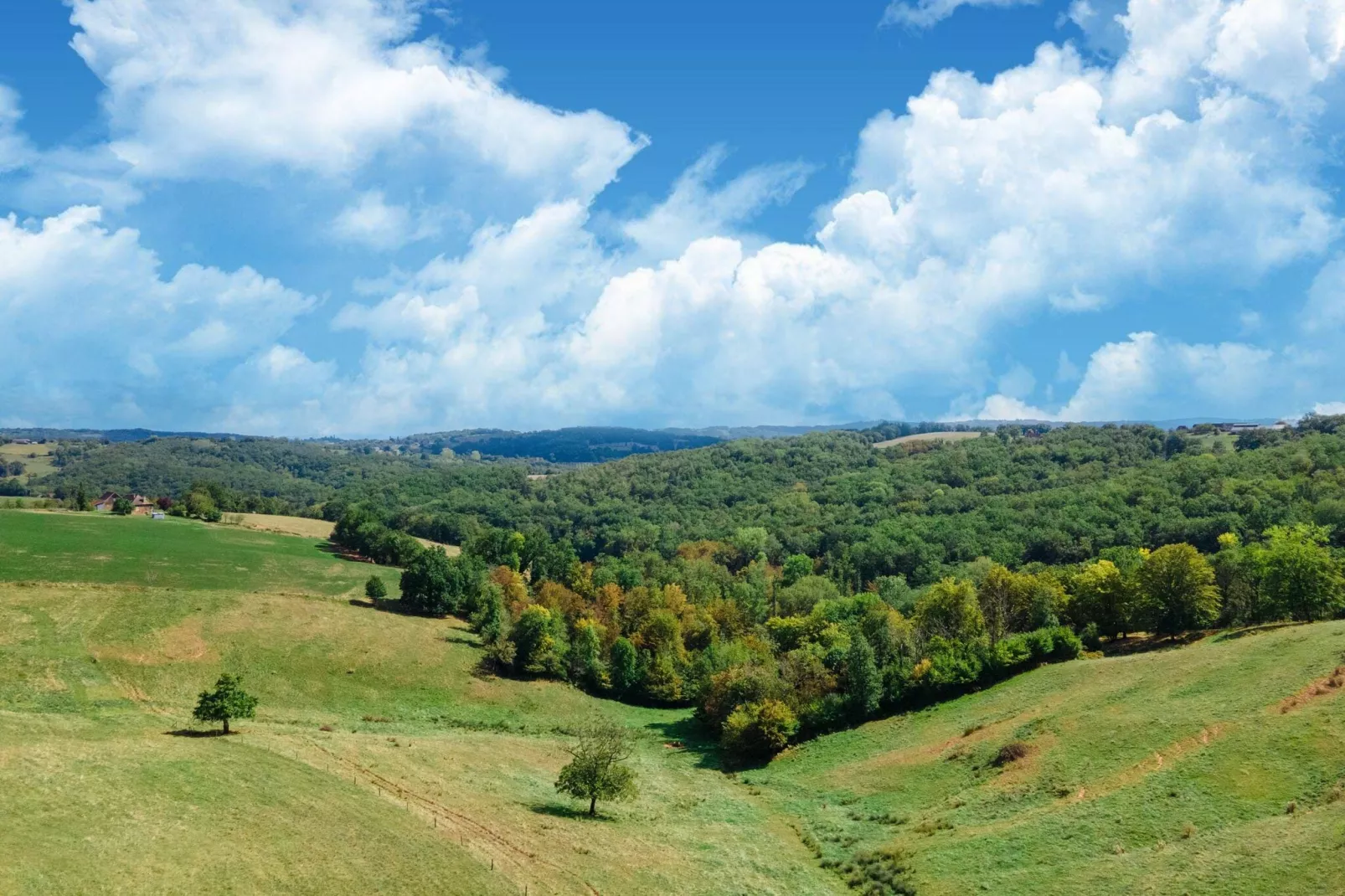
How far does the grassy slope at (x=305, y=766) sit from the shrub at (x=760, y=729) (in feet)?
15.1

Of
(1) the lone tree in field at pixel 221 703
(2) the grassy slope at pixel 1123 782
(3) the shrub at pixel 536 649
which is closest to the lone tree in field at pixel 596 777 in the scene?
(2) the grassy slope at pixel 1123 782

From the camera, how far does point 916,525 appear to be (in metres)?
177

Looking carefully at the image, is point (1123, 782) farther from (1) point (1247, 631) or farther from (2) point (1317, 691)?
(1) point (1247, 631)

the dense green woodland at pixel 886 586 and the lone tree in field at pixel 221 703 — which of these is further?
the dense green woodland at pixel 886 586

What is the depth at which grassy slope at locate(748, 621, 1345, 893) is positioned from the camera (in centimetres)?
3394

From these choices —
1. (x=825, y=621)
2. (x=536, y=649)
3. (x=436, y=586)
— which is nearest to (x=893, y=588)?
(x=825, y=621)

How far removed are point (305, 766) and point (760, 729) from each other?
40.0m

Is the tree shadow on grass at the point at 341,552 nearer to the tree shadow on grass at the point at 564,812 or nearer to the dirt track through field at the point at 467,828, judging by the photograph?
the dirt track through field at the point at 467,828

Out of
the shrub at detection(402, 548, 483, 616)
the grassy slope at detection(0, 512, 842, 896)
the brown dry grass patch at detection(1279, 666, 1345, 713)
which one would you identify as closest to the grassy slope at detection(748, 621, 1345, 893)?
the brown dry grass patch at detection(1279, 666, 1345, 713)

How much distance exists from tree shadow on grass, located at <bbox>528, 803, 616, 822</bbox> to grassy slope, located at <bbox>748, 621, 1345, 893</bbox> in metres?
13.9

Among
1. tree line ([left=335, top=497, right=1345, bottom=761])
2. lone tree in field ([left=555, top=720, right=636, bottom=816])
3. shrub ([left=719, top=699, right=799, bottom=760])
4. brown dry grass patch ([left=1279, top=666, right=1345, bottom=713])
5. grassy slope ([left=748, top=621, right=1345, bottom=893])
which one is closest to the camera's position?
grassy slope ([left=748, top=621, right=1345, bottom=893])

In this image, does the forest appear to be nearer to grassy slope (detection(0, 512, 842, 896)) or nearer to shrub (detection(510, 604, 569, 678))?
shrub (detection(510, 604, 569, 678))

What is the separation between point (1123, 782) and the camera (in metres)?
43.5

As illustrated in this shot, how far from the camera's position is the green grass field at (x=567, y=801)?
Answer: 108 ft
